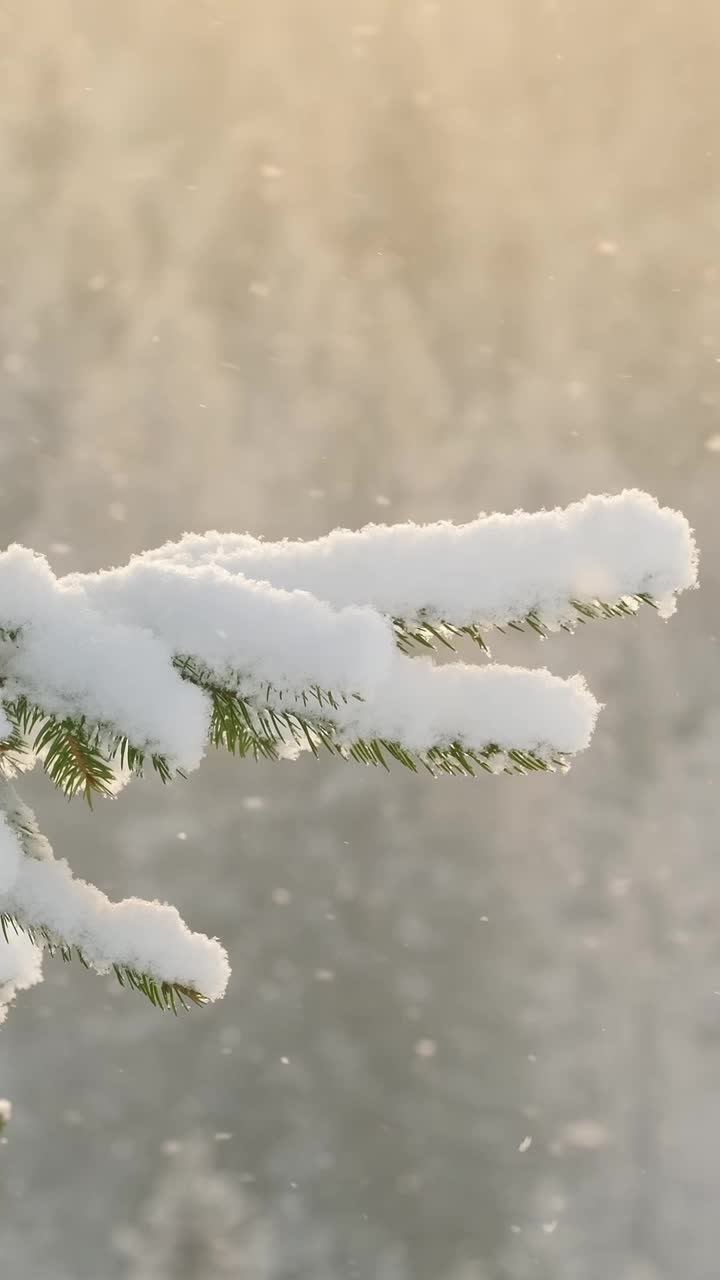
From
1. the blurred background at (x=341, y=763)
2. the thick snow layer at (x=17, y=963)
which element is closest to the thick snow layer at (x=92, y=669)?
the thick snow layer at (x=17, y=963)

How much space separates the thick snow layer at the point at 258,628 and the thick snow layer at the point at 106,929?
0.73 feet

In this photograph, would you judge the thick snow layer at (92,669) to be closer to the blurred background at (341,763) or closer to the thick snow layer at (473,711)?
the thick snow layer at (473,711)

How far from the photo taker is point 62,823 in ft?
32.3

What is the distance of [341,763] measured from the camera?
35.1ft

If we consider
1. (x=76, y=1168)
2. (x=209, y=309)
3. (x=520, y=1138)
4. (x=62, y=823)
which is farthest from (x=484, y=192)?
(x=76, y=1168)

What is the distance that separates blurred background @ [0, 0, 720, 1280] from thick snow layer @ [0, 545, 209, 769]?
29.1ft

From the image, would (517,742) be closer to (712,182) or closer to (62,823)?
(62,823)

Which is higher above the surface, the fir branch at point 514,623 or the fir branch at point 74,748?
the fir branch at point 514,623

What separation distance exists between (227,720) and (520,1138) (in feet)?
34.5

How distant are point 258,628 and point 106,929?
31 centimetres

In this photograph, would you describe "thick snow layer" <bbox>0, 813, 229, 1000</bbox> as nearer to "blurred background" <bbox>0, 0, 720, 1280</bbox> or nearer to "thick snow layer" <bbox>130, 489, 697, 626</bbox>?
"thick snow layer" <bbox>130, 489, 697, 626</bbox>

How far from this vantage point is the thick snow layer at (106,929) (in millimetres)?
848

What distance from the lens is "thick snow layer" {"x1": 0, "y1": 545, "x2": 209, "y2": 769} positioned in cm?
73

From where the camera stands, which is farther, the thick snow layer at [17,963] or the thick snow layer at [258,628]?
the thick snow layer at [17,963]
